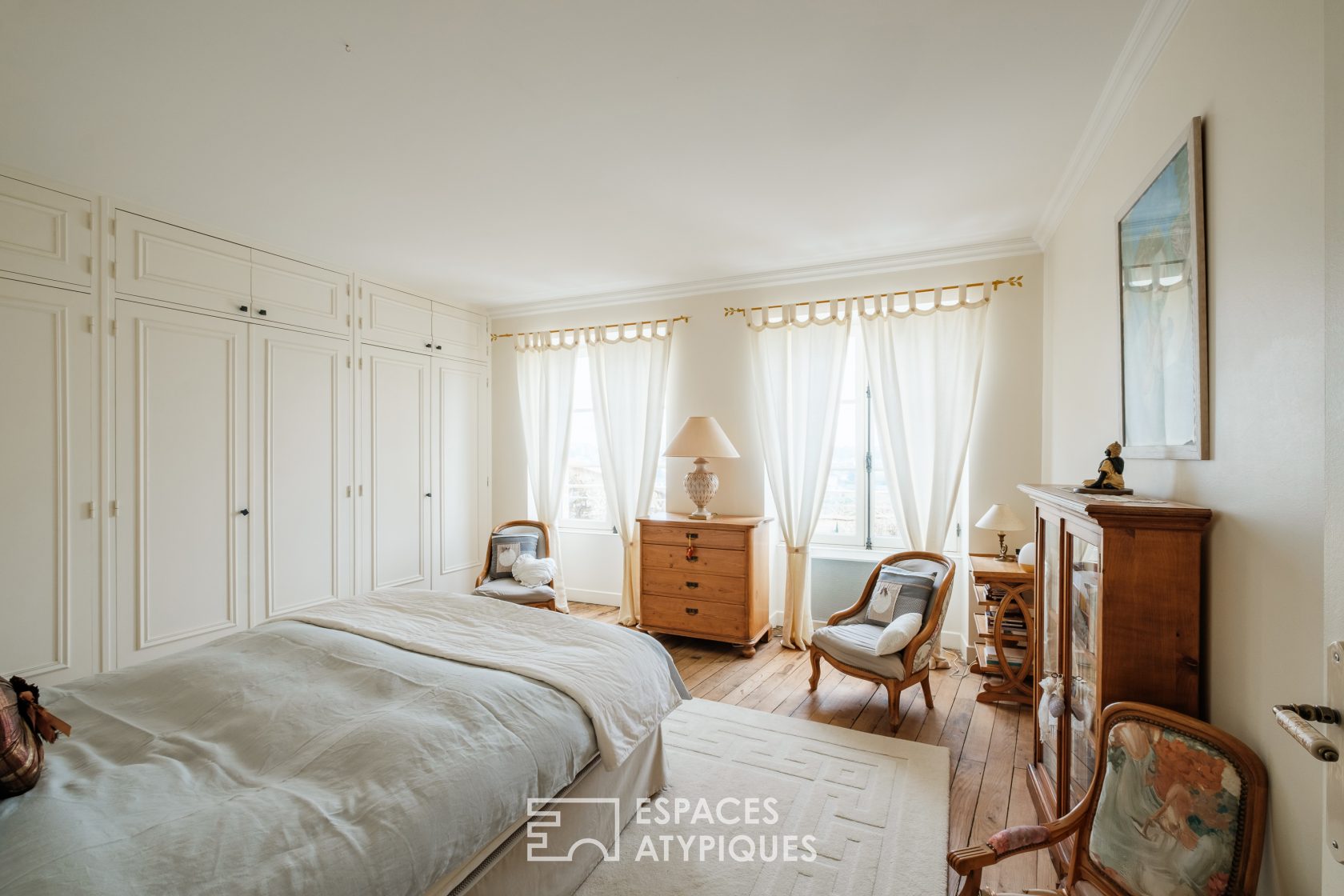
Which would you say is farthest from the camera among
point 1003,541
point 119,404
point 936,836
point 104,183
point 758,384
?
point 758,384

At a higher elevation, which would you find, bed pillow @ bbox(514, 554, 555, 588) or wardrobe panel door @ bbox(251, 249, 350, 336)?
wardrobe panel door @ bbox(251, 249, 350, 336)

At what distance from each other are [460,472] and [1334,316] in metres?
5.31

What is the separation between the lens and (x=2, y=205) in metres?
2.70

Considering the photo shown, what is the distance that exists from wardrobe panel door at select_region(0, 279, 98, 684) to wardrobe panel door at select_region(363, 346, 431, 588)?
5.22ft

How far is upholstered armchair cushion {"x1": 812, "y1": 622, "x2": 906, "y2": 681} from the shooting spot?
116 inches

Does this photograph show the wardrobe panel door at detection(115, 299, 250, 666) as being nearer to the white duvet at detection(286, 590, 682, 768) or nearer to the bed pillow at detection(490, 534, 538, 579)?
the white duvet at detection(286, 590, 682, 768)

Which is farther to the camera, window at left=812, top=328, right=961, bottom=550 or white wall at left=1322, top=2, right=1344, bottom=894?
window at left=812, top=328, right=961, bottom=550

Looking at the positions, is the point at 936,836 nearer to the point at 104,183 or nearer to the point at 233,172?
the point at 233,172

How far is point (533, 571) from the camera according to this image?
14.2ft

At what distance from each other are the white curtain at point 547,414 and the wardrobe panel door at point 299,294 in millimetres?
1503

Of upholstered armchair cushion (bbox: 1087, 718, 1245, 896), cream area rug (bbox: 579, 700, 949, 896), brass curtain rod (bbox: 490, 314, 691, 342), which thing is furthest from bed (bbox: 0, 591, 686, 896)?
brass curtain rod (bbox: 490, 314, 691, 342)

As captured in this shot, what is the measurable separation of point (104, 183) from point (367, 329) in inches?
64.6

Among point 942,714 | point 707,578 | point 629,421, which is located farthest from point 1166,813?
point 629,421

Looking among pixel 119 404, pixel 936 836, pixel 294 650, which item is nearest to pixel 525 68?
pixel 294 650
